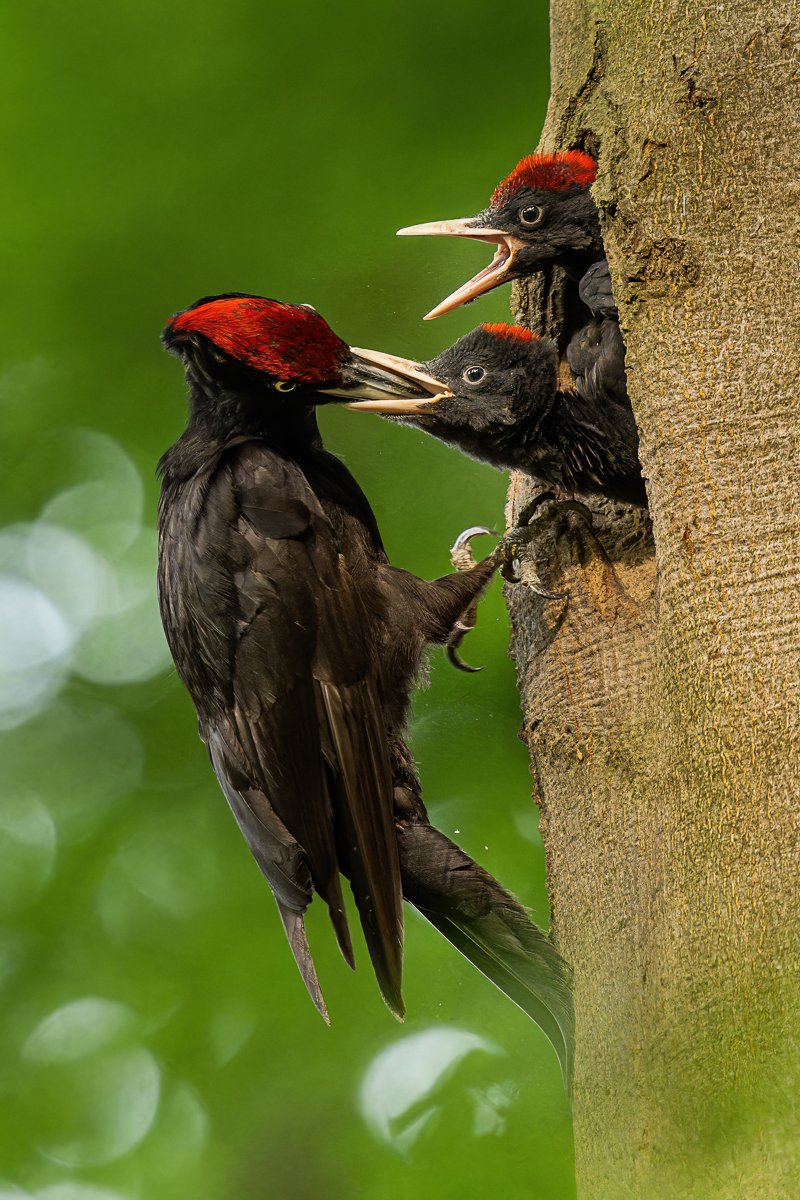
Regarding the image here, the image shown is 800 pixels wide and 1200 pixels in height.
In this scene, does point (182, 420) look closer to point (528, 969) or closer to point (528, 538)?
point (528, 538)

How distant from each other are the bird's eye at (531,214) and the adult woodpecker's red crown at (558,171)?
50mm

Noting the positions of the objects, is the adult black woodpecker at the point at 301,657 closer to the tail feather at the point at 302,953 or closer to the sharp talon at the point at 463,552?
the tail feather at the point at 302,953

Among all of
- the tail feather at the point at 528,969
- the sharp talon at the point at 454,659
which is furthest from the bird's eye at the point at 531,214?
the tail feather at the point at 528,969

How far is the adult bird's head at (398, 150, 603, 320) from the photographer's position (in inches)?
88.6

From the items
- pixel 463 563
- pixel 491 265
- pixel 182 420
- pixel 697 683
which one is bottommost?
pixel 697 683

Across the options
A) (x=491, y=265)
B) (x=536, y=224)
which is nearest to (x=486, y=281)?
(x=491, y=265)

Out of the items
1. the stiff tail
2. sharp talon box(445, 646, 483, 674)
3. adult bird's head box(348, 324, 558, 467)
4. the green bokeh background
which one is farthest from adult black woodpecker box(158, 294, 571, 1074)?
the green bokeh background

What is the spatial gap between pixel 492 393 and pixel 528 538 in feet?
1.27

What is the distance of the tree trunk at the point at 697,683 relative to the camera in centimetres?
130

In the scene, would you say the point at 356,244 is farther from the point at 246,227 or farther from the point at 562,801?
the point at 562,801

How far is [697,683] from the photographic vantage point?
4.66ft

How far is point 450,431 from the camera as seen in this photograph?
239cm

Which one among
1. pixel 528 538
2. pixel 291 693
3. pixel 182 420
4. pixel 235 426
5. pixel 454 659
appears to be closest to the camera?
pixel 291 693

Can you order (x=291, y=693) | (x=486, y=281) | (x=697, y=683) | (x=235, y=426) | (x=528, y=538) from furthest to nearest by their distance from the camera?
(x=486, y=281), (x=235, y=426), (x=528, y=538), (x=291, y=693), (x=697, y=683)
